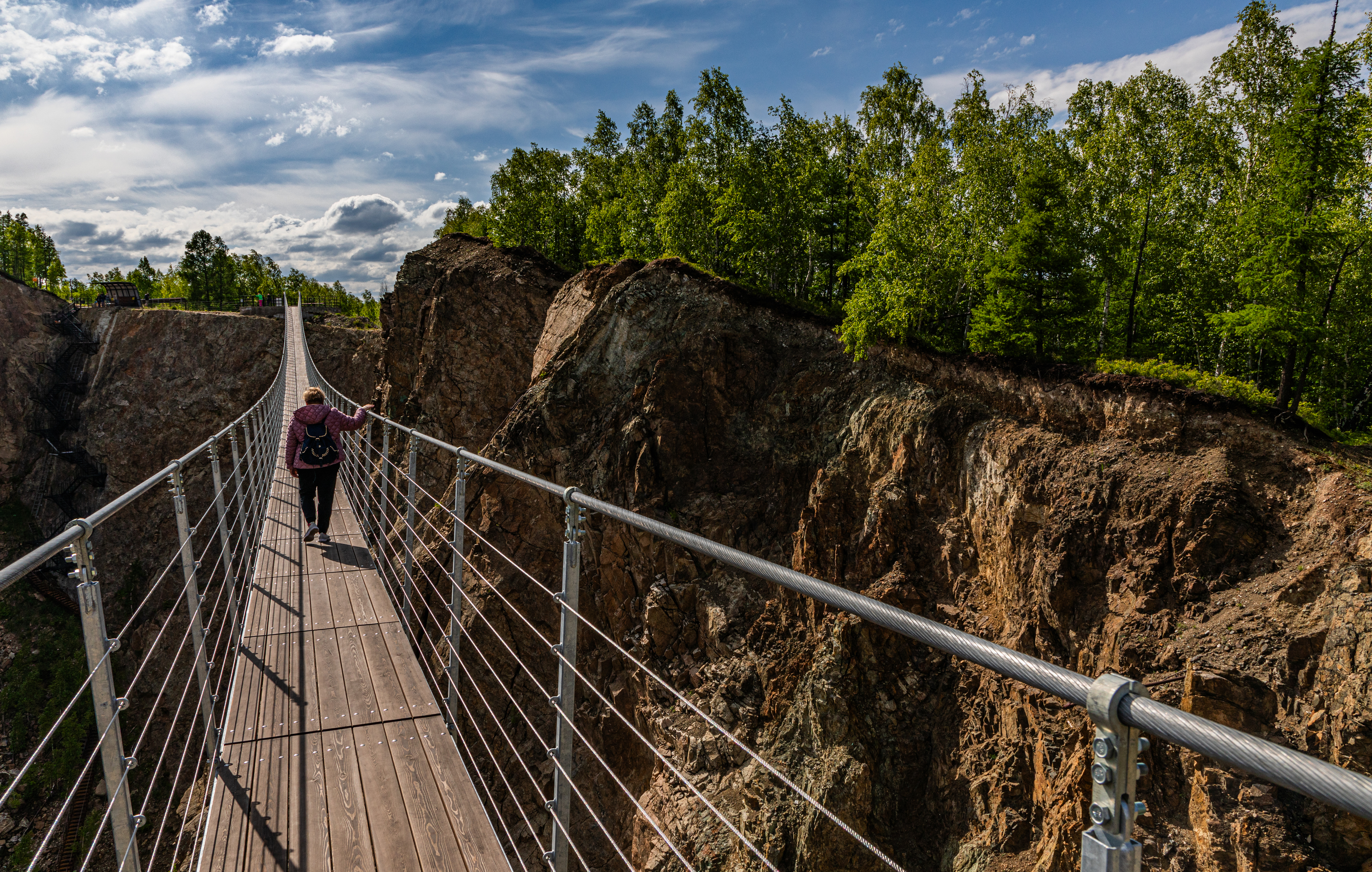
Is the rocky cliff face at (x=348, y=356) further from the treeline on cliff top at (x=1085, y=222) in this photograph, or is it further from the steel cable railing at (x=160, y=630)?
the steel cable railing at (x=160, y=630)

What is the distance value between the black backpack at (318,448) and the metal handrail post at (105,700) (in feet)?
15.2

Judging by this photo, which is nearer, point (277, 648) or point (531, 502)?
point (277, 648)

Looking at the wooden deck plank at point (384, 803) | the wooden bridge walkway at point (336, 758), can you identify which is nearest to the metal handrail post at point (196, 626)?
the wooden bridge walkway at point (336, 758)

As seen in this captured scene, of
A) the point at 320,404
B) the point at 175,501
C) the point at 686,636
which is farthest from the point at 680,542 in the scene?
the point at 686,636

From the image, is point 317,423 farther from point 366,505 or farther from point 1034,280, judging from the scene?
point 1034,280

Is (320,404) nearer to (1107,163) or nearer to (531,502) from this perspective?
(531,502)

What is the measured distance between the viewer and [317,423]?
7.00 metres

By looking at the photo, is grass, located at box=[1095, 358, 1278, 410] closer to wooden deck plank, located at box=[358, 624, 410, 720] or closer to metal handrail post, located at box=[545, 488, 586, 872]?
metal handrail post, located at box=[545, 488, 586, 872]

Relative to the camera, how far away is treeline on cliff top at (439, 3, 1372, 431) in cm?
1170

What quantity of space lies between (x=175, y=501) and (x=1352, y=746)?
10.4 meters

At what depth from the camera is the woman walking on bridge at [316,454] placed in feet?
22.8

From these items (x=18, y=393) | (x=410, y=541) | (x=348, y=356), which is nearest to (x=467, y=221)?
(x=348, y=356)

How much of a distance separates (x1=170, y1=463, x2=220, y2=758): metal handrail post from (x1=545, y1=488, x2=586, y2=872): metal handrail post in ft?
7.12

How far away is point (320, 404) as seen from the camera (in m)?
7.16
